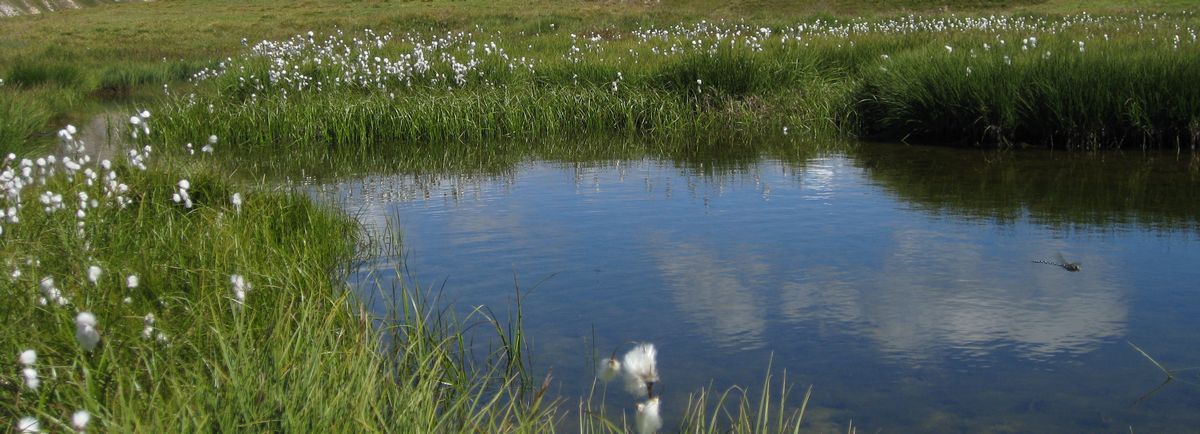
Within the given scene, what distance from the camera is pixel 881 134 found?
12.6 metres

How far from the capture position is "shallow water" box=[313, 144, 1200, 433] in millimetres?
4383

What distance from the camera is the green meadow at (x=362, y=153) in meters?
3.30

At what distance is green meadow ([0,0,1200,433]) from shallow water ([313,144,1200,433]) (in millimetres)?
370

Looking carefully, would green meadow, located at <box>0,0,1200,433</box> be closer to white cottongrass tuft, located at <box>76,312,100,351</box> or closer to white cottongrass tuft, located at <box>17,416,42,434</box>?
white cottongrass tuft, located at <box>76,312,100,351</box>

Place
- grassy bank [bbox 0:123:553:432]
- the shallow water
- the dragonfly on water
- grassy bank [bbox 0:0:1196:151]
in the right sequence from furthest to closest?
grassy bank [bbox 0:0:1196:151] → the dragonfly on water → the shallow water → grassy bank [bbox 0:123:553:432]

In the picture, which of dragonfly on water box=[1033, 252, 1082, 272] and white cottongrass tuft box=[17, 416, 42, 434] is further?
dragonfly on water box=[1033, 252, 1082, 272]

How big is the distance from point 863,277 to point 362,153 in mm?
7573

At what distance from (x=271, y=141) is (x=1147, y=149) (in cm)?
910

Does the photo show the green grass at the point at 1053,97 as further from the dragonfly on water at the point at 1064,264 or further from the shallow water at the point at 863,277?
the dragonfly on water at the point at 1064,264

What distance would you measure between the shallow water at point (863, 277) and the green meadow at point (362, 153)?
1.21 ft

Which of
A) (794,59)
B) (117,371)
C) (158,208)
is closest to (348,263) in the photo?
(158,208)

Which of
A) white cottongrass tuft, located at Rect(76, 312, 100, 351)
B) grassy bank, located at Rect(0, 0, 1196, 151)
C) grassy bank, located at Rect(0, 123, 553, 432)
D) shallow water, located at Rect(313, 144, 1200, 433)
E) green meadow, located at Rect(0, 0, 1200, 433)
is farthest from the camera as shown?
grassy bank, located at Rect(0, 0, 1196, 151)

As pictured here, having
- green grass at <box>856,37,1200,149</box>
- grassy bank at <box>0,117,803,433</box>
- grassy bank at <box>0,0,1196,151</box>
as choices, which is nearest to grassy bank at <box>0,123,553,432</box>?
grassy bank at <box>0,117,803,433</box>

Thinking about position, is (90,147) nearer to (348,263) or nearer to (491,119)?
(491,119)
